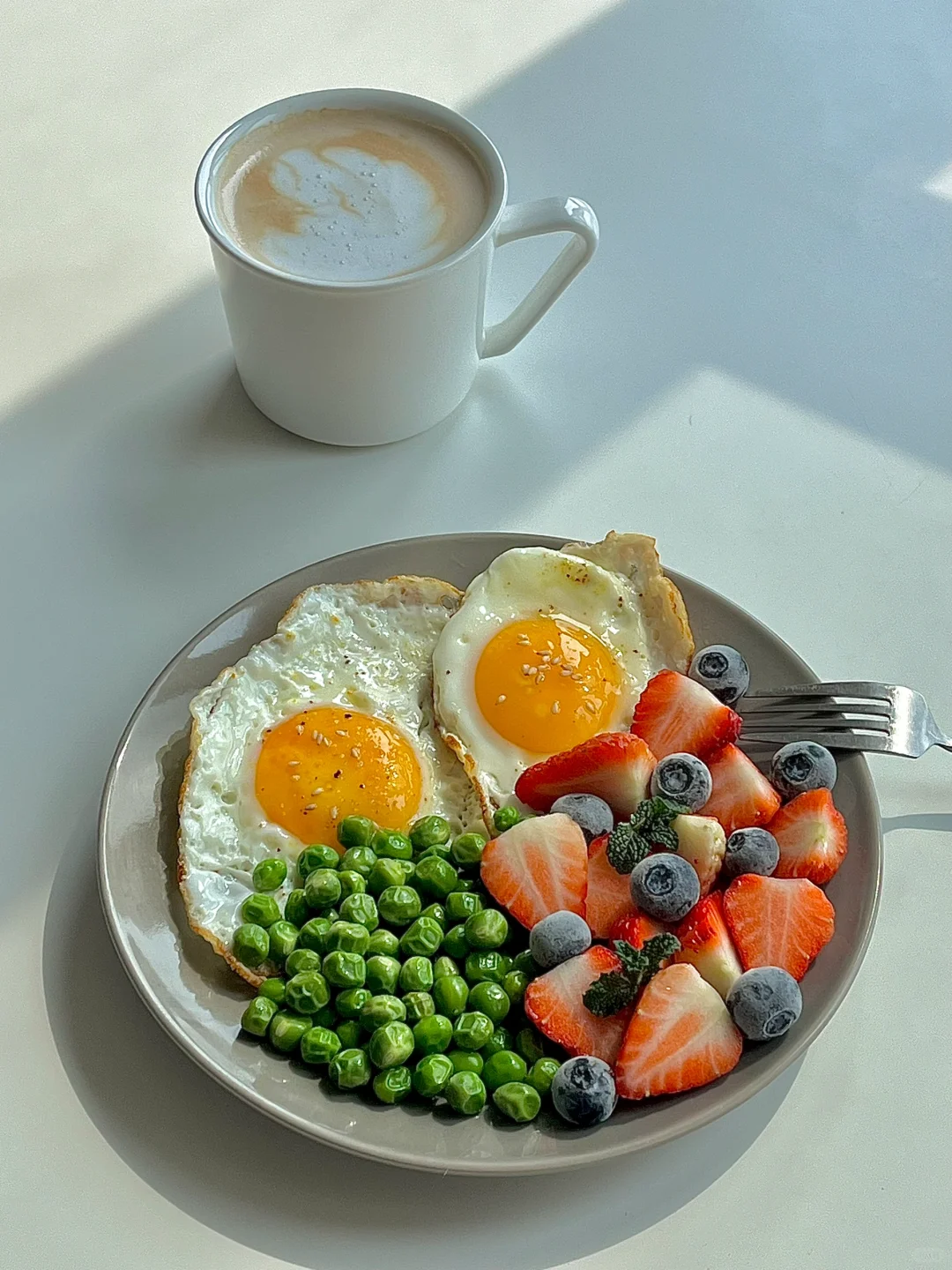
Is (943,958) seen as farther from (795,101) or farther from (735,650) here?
(795,101)

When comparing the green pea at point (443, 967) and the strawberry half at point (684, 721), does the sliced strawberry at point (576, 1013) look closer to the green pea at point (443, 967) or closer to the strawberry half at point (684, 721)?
the green pea at point (443, 967)

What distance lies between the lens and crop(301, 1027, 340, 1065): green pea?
1.24 meters

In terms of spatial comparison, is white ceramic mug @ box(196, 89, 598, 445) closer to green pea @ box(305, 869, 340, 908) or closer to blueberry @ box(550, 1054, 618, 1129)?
green pea @ box(305, 869, 340, 908)

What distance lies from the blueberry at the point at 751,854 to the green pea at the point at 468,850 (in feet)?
0.87

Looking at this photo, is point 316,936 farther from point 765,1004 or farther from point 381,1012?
point 765,1004

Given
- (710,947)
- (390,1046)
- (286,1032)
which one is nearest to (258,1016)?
(286,1032)

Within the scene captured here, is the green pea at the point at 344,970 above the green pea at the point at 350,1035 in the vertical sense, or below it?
above

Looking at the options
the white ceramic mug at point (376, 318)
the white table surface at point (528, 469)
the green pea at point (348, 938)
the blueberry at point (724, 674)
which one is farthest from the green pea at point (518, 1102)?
the white ceramic mug at point (376, 318)

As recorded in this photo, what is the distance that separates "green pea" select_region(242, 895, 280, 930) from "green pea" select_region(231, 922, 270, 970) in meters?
0.02

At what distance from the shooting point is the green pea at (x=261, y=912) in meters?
1.36

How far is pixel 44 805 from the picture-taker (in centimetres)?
154

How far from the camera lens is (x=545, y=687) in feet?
5.11

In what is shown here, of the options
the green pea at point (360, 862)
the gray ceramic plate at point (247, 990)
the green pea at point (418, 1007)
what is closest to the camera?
the gray ceramic plate at point (247, 990)

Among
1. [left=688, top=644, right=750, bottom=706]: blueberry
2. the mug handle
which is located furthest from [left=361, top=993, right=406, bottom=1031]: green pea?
the mug handle
